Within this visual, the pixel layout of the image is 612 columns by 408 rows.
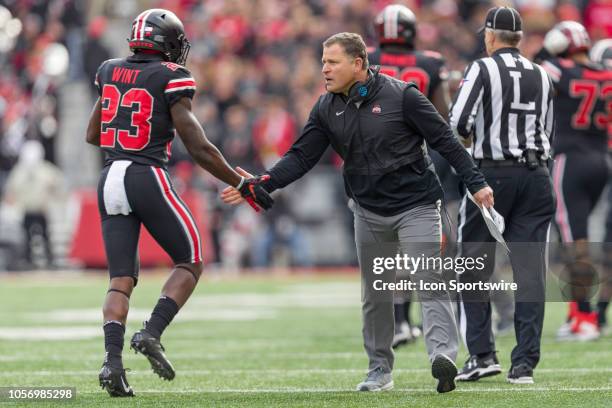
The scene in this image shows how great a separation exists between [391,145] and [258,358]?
2.59 metres

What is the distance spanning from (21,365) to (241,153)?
988 centimetres

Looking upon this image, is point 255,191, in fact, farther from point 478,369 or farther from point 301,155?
point 478,369

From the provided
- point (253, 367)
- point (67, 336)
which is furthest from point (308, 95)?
point (253, 367)

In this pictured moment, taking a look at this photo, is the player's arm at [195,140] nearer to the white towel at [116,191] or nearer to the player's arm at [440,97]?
the white towel at [116,191]

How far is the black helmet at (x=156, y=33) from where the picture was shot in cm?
677

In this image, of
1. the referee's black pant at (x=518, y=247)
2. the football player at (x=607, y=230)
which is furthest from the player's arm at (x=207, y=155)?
the football player at (x=607, y=230)

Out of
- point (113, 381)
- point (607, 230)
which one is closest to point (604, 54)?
point (607, 230)

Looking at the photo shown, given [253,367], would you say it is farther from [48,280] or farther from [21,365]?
[48,280]

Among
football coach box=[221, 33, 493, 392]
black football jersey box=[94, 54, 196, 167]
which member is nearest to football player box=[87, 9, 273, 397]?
black football jersey box=[94, 54, 196, 167]

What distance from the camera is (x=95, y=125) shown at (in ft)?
23.0

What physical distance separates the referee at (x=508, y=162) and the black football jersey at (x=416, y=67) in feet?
6.77

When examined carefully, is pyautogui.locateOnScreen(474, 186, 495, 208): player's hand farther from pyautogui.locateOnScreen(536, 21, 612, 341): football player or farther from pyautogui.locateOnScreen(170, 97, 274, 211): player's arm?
pyautogui.locateOnScreen(536, 21, 612, 341): football player

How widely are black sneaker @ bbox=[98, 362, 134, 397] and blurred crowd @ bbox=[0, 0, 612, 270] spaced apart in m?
11.2

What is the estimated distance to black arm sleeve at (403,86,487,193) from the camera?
663 cm
